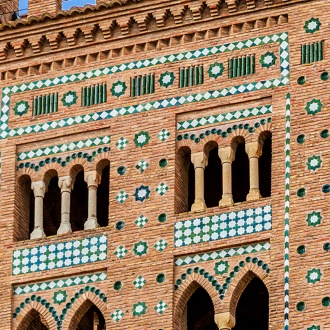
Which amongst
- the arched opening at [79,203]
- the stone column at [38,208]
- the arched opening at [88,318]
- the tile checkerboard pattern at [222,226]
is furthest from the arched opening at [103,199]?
the tile checkerboard pattern at [222,226]

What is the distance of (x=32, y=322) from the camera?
1254 inches

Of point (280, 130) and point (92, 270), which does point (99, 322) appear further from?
point (280, 130)

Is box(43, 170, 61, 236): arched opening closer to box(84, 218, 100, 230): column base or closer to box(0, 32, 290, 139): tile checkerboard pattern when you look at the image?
box(0, 32, 290, 139): tile checkerboard pattern

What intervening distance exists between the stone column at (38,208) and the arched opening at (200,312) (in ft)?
6.54

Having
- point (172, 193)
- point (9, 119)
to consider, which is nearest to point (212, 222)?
point (172, 193)

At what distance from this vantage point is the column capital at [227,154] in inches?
1240

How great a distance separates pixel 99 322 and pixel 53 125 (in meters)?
2.32

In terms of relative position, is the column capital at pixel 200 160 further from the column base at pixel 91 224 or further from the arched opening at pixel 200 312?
the arched opening at pixel 200 312

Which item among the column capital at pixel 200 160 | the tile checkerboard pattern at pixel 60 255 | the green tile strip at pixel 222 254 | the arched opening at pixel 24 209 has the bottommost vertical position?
the green tile strip at pixel 222 254

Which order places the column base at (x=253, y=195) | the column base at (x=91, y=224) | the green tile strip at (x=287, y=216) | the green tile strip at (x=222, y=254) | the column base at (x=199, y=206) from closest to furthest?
the green tile strip at (x=287, y=216)
the green tile strip at (x=222, y=254)
the column base at (x=253, y=195)
the column base at (x=199, y=206)
the column base at (x=91, y=224)

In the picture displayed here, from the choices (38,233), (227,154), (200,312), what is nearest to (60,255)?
(38,233)

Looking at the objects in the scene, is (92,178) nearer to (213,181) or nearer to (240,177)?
(213,181)

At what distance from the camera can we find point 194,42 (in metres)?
32.3

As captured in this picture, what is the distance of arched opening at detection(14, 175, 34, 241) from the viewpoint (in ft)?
106
